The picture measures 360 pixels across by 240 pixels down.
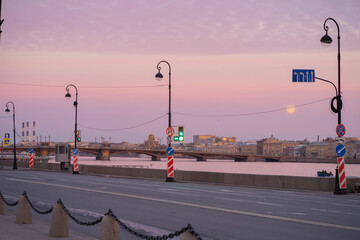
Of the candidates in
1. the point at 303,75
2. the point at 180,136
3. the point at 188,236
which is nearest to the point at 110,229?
the point at 188,236

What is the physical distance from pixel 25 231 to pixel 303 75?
1937 centimetres

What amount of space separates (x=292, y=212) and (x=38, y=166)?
51882mm

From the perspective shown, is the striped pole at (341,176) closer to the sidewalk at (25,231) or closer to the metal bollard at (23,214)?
the sidewalk at (25,231)

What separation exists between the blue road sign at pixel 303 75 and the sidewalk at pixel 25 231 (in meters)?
17.6

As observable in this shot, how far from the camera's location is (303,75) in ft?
90.3

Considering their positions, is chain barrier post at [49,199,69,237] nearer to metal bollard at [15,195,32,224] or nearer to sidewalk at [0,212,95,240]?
sidewalk at [0,212,95,240]

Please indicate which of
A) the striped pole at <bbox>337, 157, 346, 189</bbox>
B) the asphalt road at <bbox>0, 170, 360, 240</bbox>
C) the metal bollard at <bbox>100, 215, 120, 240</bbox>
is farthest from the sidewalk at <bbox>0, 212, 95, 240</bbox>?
the striped pole at <bbox>337, 157, 346, 189</bbox>

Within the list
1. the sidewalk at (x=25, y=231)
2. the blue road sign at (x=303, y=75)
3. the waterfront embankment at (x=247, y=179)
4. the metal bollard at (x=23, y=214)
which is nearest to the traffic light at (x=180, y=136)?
the waterfront embankment at (x=247, y=179)

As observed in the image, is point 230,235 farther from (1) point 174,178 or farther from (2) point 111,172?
(2) point 111,172

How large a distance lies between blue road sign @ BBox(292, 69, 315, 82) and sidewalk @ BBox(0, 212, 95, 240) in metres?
17.6

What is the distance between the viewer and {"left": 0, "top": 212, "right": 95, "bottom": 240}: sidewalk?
1114 centimetres

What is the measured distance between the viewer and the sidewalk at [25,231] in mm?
11141

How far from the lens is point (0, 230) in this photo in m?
11.9

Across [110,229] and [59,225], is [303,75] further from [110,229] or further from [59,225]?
[110,229]
